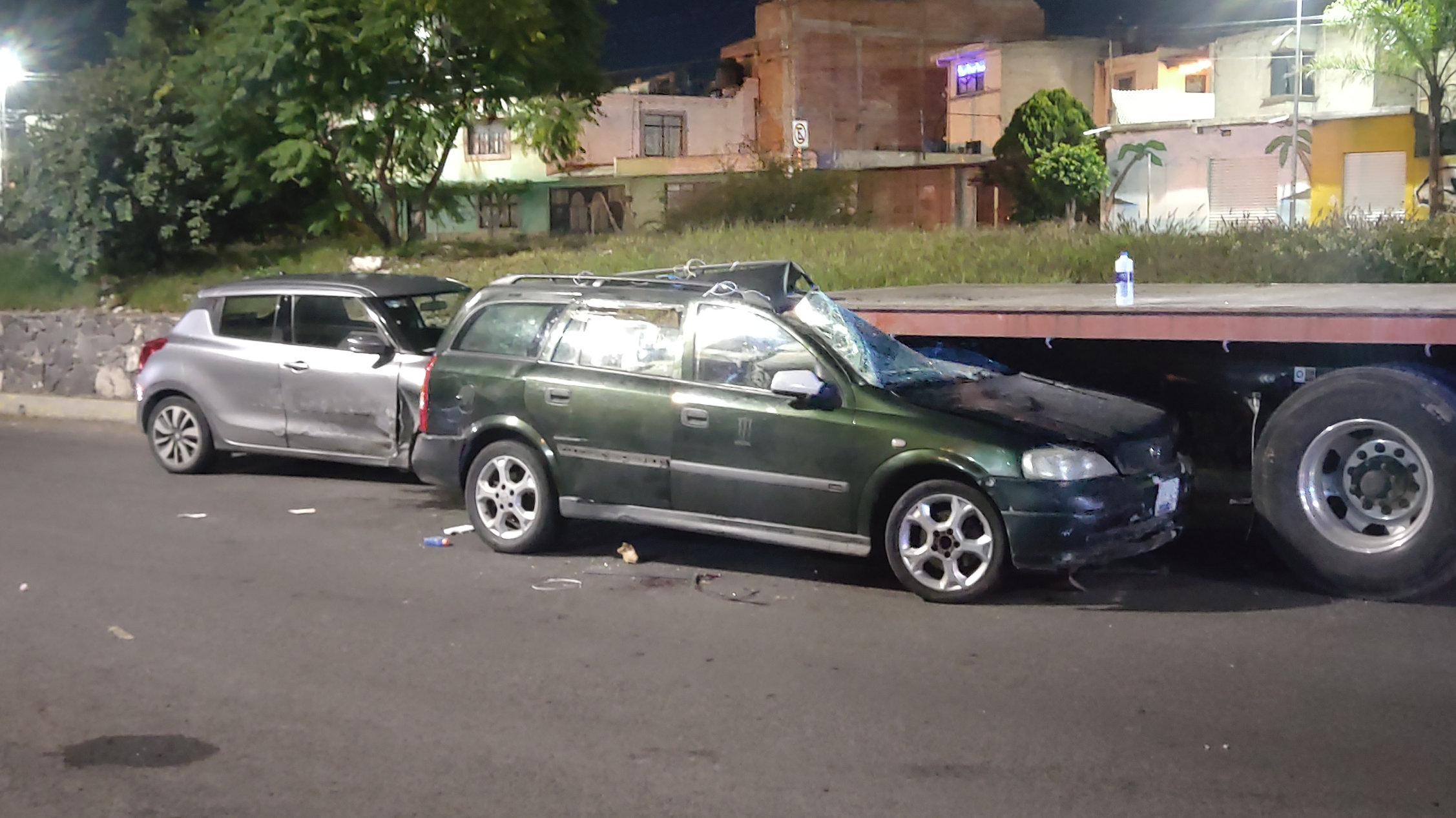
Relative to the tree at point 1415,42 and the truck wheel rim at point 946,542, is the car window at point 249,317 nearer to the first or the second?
the truck wheel rim at point 946,542

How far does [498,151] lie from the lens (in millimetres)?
44844

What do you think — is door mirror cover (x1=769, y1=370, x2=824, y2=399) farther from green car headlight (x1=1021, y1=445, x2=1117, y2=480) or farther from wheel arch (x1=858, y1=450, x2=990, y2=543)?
green car headlight (x1=1021, y1=445, x2=1117, y2=480)

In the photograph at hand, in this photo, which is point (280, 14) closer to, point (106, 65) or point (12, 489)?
point (106, 65)

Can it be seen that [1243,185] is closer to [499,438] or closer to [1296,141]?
[1296,141]

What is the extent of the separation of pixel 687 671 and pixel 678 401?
80.9 inches

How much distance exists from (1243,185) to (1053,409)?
29.8 m

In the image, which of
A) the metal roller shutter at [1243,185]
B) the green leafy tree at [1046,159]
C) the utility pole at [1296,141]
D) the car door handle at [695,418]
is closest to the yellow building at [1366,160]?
the utility pole at [1296,141]

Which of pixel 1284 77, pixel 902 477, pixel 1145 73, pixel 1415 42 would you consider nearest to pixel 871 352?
pixel 902 477

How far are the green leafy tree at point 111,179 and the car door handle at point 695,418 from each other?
596 inches

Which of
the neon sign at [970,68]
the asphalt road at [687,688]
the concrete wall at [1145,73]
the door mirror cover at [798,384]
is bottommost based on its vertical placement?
the asphalt road at [687,688]

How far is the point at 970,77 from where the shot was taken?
49344 millimetres

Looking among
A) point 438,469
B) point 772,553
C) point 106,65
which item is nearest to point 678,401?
point 772,553

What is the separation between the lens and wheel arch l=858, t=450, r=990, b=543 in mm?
6641

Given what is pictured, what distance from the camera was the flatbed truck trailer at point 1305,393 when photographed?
6.49 metres
